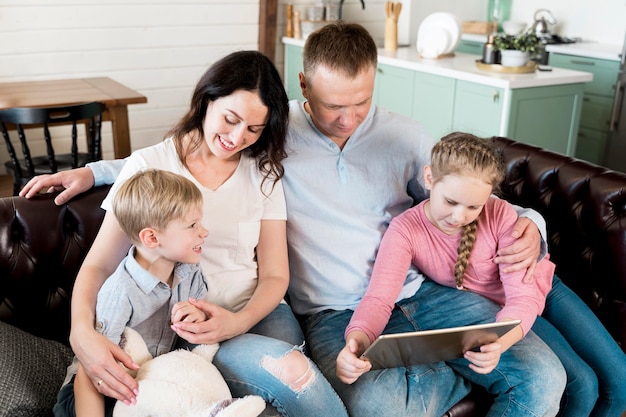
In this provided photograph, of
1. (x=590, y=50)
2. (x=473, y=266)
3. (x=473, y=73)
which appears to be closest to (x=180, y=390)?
(x=473, y=266)

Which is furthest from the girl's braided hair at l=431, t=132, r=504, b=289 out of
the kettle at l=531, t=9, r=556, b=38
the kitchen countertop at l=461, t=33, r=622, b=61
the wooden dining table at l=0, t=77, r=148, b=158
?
the kettle at l=531, t=9, r=556, b=38

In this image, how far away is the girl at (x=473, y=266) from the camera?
1557 millimetres

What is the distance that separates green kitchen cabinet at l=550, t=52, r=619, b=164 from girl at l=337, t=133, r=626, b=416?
318cm

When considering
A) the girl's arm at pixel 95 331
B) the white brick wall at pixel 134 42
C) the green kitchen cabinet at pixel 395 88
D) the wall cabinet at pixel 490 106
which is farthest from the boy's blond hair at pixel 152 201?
the white brick wall at pixel 134 42

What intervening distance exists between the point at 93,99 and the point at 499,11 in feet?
13.3

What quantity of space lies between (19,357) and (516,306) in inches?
47.1

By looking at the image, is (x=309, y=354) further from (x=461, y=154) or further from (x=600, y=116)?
(x=600, y=116)

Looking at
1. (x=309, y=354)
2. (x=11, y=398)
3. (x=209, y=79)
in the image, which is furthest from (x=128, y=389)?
(x=209, y=79)

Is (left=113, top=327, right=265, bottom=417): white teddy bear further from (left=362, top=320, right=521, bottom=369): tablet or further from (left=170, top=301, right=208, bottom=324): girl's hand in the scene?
(left=362, top=320, right=521, bottom=369): tablet

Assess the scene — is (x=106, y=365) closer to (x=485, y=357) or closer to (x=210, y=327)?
(x=210, y=327)

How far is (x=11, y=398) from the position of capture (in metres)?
1.37

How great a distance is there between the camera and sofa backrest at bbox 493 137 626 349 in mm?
1859

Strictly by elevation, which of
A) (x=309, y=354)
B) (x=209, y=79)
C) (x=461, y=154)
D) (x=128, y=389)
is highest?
(x=209, y=79)

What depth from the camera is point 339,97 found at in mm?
1610
